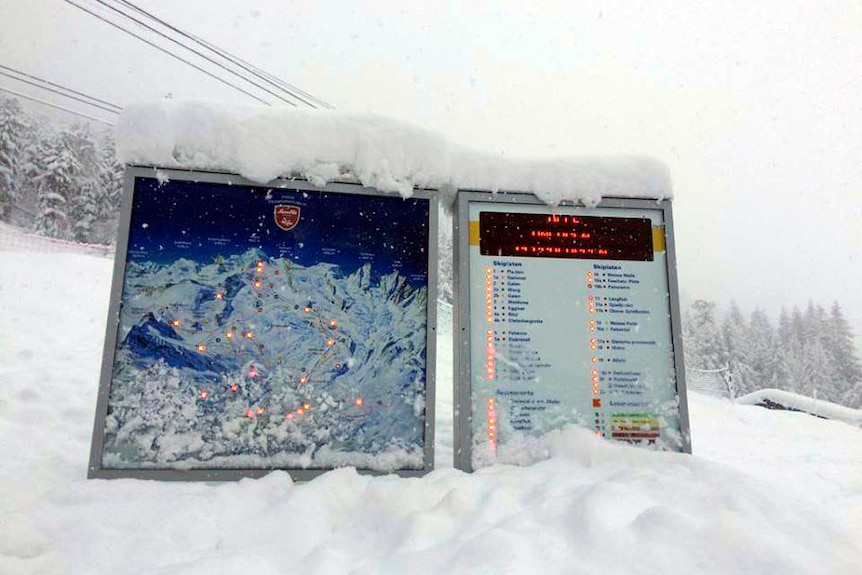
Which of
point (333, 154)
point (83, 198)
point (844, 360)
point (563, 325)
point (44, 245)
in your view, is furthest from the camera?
point (844, 360)

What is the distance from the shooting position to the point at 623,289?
3.49 metres

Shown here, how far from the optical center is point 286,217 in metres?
3.22

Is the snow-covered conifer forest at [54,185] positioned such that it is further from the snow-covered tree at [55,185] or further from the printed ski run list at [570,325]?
the printed ski run list at [570,325]

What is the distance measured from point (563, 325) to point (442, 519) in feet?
5.77

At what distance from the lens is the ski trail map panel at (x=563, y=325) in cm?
321

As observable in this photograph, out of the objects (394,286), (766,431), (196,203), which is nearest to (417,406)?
(394,286)

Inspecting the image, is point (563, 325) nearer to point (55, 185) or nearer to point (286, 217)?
point (286, 217)

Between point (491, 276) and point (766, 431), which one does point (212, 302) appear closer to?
point (491, 276)

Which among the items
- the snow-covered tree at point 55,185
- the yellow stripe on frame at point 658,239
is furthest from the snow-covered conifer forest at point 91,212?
the yellow stripe on frame at point 658,239

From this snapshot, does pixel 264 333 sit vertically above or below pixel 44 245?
below

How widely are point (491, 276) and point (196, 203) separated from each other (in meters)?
2.16

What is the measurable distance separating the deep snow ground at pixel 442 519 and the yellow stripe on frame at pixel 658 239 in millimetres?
1577

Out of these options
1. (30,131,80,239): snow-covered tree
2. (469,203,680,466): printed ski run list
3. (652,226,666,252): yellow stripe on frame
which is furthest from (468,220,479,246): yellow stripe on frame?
(30,131,80,239): snow-covered tree

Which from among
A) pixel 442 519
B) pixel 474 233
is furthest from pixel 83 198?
pixel 442 519
